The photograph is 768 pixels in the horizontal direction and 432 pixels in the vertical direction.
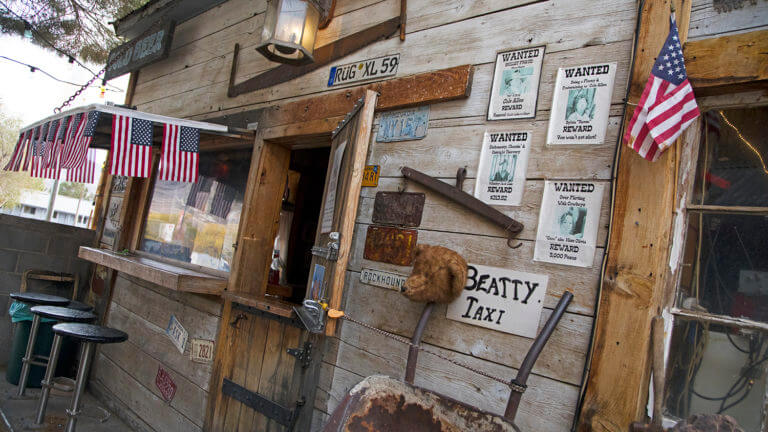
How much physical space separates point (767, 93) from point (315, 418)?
111 inches

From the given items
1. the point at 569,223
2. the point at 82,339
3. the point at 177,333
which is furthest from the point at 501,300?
the point at 177,333

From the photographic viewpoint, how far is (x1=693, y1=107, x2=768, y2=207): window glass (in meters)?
1.92

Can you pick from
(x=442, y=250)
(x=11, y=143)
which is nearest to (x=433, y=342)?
(x=442, y=250)

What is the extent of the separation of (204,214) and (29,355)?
7.63 feet

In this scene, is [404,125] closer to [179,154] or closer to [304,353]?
[304,353]

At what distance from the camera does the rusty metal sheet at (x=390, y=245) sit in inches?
112

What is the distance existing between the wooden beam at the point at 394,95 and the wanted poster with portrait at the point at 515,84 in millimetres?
180

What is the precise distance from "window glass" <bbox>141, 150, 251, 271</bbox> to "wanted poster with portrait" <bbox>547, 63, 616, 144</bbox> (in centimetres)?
292

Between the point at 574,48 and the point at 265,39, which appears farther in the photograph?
the point at 265,39

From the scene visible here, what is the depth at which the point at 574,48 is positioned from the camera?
7.89 ft

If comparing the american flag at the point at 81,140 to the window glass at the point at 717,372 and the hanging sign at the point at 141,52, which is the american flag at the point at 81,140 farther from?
the window glass at the point at 717,372

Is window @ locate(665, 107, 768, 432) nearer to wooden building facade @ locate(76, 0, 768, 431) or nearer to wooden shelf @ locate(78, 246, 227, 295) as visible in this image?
wooden building facade @ locate(76, 0, 768, 431)

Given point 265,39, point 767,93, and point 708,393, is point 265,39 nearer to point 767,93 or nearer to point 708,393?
point 767,93

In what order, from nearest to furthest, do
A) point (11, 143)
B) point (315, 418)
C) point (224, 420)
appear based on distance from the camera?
1. point (315, 418)
2. point (224, 420)
3. point (11, 143)
